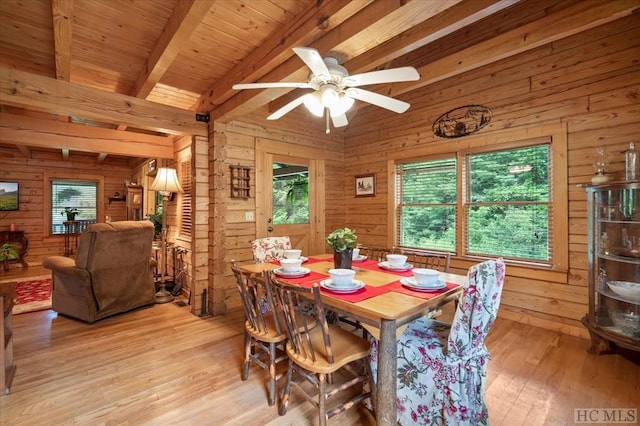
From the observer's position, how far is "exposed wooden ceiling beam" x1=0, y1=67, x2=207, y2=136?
2550 millimetres

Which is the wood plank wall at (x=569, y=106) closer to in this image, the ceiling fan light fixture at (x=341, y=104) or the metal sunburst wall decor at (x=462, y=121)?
the metal sunburst wall decor at (x=462, y=121)

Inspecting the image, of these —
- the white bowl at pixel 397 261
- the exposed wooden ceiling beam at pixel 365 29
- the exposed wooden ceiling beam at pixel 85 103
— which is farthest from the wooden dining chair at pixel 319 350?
the exposed wooden ceiling beam at pixel 85 103

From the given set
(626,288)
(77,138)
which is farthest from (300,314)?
(77,138)

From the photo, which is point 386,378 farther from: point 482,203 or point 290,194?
point 290,194

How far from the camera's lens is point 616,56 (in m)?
2.65

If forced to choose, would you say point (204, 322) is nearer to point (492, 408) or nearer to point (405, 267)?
point (405, 267)

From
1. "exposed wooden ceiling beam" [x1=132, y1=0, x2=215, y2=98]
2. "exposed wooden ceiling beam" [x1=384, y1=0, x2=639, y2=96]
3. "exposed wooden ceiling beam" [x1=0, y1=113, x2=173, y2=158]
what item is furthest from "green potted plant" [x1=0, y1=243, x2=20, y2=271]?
"exposed wooden ceiling beam" [x1=384, y1=0, x2=639, y2=96]

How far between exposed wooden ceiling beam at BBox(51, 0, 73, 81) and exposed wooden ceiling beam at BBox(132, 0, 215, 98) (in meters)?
0.60

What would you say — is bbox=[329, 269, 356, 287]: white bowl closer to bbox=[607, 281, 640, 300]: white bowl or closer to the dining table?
the dining table

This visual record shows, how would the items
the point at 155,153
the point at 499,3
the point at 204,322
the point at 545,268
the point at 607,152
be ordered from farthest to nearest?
the point at 155,153 → the point at 204,322 → the point at 545,268 → the point at 607,152 → the point at 499,3

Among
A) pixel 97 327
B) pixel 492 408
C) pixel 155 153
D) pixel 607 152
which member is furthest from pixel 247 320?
pixel 155 153

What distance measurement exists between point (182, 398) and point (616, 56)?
15.3ft

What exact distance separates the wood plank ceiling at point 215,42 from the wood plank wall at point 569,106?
49 centimetres

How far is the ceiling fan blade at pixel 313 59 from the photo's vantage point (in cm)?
155
